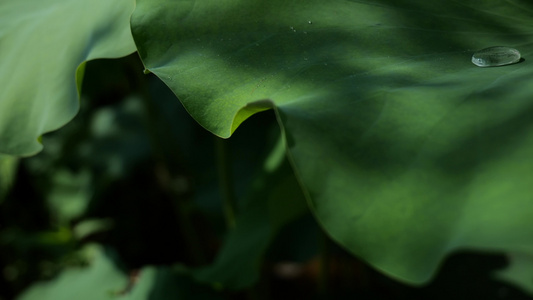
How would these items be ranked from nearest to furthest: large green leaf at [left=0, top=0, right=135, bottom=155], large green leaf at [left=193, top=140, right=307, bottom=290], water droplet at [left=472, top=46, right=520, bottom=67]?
water droplet at [left=472, top=46, right=520, bottom=67]
large green leaf at [left=0, top=0, right=135, bottom=155]
large green leaf at [left=193, top=140, right=307, bottom=290]

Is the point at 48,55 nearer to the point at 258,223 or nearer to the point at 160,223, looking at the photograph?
the point at 258,223

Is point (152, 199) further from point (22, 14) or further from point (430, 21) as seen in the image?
point (430, 21)

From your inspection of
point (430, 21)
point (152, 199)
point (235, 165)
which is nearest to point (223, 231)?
point (235, 165)

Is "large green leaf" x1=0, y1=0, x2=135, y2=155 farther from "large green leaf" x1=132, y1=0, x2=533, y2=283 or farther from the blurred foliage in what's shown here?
the blurred foliage

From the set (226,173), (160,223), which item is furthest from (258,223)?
(160,223)

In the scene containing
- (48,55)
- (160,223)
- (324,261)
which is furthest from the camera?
(160,223)

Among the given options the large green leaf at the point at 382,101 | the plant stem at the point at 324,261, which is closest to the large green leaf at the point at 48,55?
the large green leaf at the point at 382,101

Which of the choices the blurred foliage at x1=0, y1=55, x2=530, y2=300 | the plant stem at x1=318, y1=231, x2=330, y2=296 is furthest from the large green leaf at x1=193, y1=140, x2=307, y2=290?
the plant stem at x1=318, y1=231, x2=330, y2=296
